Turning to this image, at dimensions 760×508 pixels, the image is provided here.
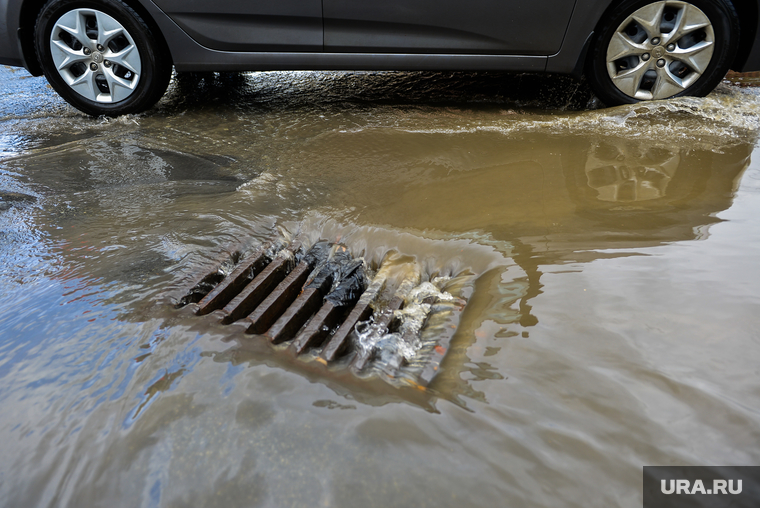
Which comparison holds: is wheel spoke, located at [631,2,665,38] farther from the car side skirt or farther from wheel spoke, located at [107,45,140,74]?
wheel spoke, located at [107,45,140,74]

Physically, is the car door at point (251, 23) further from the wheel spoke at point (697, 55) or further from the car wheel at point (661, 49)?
the wheel spoke at point (697, 55)

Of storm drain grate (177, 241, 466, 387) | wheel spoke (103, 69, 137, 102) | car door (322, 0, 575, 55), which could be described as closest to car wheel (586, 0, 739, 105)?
car door (322, 0, 575, 55)

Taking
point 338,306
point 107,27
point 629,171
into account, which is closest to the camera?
point 338,306

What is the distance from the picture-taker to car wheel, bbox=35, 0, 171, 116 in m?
3.22

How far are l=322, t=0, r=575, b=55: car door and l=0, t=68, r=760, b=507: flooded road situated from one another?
505 mm

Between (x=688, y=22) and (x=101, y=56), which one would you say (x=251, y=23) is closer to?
(x=101, y=56)

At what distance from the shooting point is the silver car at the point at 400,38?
3086 millimetres

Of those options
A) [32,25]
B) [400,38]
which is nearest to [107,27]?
[32,25]

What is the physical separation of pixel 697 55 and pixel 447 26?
65.0 inches

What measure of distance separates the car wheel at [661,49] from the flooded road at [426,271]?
0.52 ft

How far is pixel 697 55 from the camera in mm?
3180

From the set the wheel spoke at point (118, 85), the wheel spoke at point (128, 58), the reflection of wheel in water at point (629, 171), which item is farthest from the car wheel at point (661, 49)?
the wheel spoke at point (118, 85)

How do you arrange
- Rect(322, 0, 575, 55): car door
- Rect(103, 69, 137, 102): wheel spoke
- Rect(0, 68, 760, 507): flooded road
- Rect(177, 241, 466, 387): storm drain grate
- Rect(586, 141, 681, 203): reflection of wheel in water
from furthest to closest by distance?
Rect(103, 69, 137, 102): wheel spoke, Rect(322, 0, 575, 55): car door, Rect(586, 141, 681, 203): reflection of wheel in water, Rect(177, 241, 466, 387): storm drain grate, Rect(0, 68, 760, 507): flooded road

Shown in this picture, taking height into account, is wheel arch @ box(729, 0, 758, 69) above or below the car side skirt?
above
